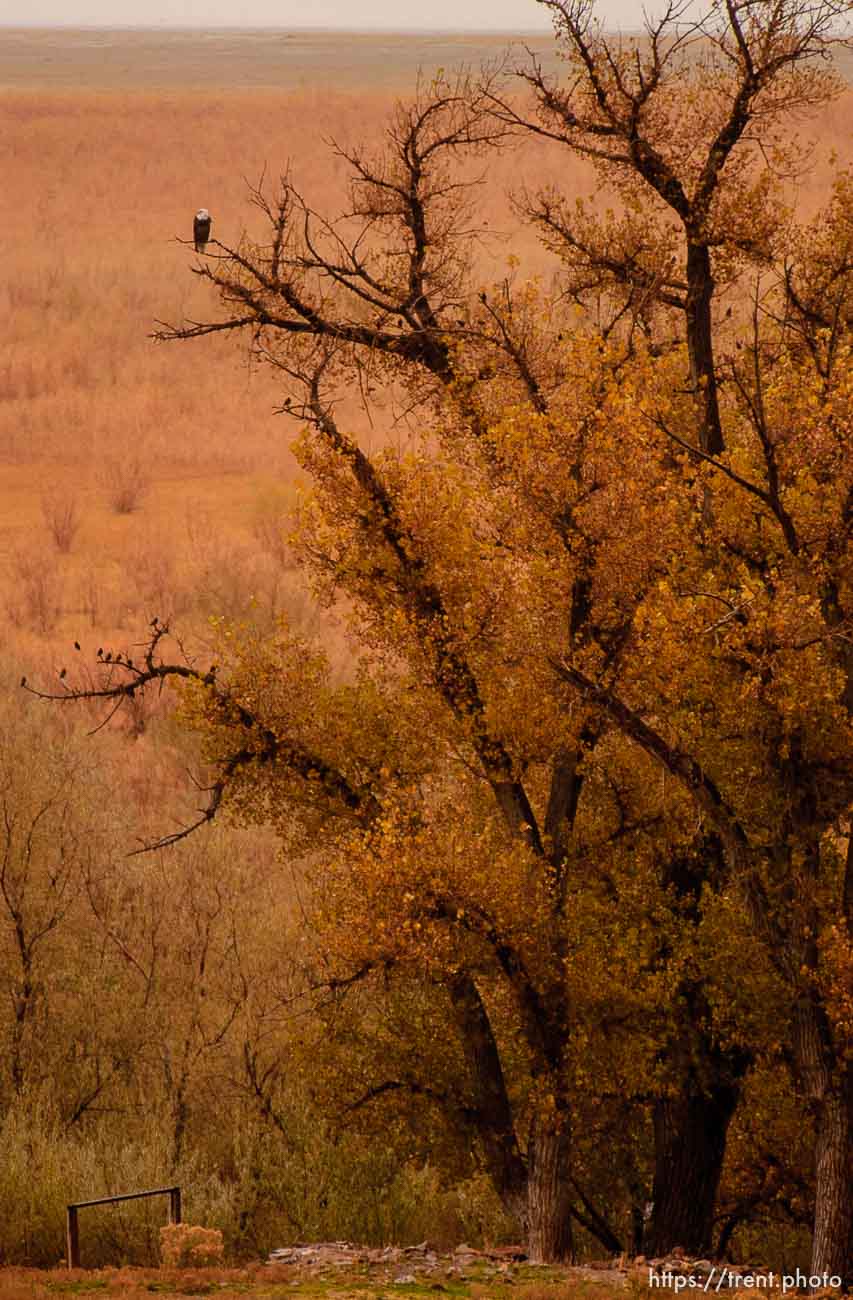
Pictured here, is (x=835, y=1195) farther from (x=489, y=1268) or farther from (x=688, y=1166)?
(x=688, y=1166)

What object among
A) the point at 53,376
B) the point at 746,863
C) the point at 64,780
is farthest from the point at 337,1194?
the point at 53,376

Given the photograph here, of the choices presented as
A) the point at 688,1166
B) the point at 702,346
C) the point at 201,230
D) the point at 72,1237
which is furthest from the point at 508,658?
the point at 201,230

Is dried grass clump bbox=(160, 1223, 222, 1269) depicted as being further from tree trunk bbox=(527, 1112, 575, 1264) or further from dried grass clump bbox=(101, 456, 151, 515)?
dried grass clump bbox=(101, 456, 151, 515)

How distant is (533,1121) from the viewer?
20.9 meters

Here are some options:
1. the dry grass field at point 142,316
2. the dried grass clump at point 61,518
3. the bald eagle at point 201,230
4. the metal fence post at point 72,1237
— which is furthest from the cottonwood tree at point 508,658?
the dried grass clump at point 61,518

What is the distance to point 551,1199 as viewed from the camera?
20125mm

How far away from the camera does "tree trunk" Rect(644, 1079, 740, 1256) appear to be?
22.2 meters

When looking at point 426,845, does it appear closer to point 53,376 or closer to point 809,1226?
point 809,1226

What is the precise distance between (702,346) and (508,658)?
15.8 feet

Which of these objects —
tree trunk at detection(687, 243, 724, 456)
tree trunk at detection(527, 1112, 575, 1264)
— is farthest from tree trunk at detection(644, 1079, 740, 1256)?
tree trunk at detection(687, 243, 724, 456)

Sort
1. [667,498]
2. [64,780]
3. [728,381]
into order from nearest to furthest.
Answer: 1. [667,498]
2. [728,381]
3. [64,780]

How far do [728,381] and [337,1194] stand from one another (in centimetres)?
1573

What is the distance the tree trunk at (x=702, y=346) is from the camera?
20.9 metres

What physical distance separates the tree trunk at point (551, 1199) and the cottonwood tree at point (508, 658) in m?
0.03
